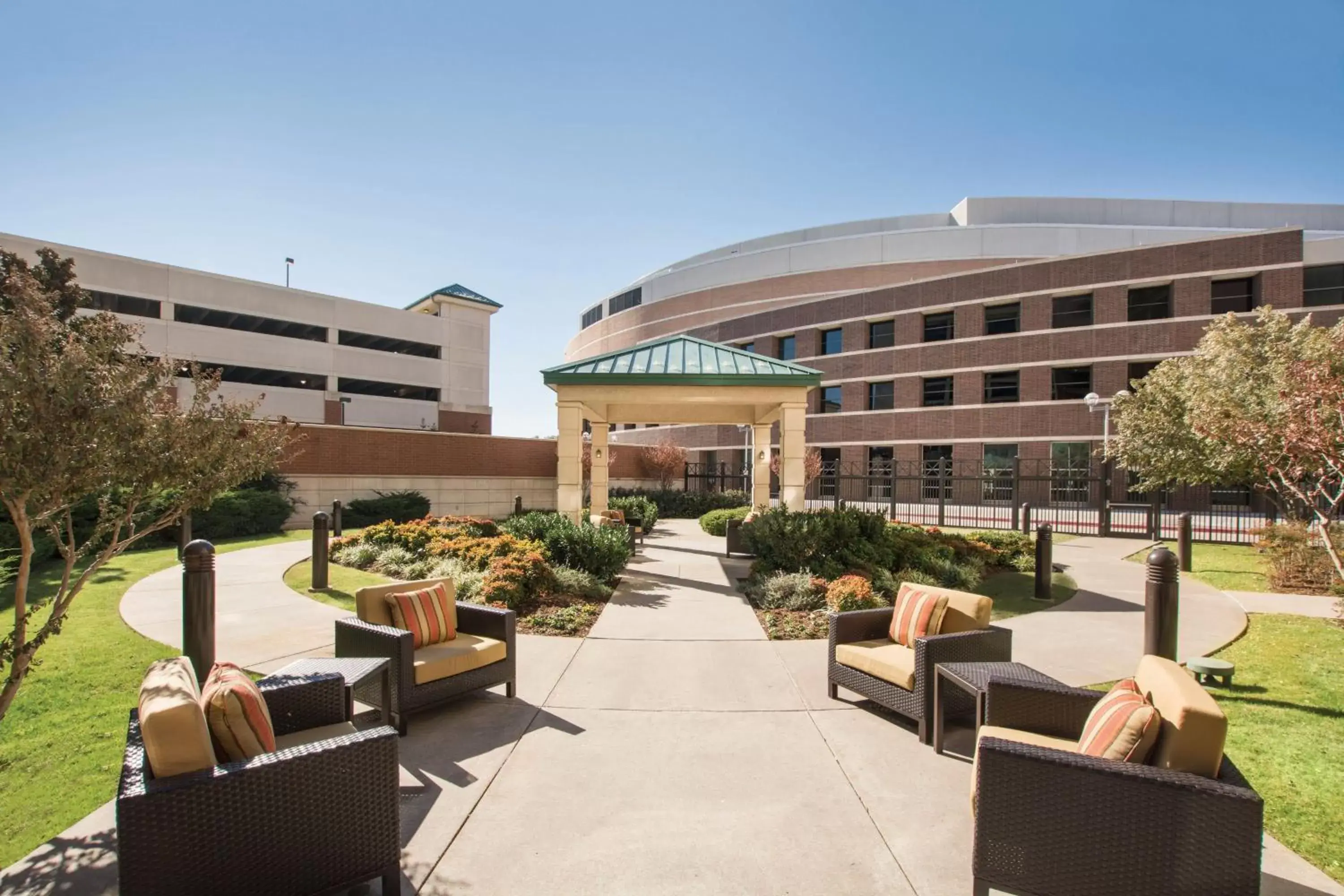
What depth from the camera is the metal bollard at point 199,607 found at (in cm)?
544

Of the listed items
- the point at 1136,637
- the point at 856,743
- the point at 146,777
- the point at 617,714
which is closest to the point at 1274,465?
the point at 1136,637

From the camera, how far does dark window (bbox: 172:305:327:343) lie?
111 ft

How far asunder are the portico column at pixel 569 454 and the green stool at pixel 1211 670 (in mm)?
9962

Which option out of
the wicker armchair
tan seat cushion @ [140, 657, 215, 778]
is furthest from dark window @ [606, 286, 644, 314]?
tan seat cushion @ [140, 657, 215, 778]

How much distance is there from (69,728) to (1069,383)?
1423 inches

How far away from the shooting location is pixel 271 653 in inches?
264

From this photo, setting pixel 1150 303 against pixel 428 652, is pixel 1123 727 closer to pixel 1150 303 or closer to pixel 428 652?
pixel 428 652

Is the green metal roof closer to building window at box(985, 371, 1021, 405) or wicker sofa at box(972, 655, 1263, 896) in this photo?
wicker sofa at box(972, 655, 1263, 896)

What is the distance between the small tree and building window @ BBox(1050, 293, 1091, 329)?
35237 millimetres

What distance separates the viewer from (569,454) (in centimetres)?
1350

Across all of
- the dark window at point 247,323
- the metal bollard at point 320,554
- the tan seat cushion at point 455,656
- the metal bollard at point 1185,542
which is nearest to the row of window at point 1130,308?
the metal bollard at point 1185,542

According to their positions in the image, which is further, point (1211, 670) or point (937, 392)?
point (937, 392)

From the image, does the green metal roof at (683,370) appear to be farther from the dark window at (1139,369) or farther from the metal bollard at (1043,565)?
the dark window at (1139,369)

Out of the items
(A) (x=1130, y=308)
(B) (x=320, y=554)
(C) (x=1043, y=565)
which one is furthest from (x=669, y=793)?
(A) (x=1130, y=308)
